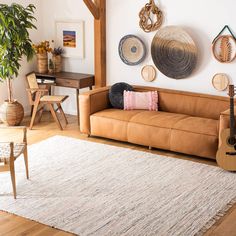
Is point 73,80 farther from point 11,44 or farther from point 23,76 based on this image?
point 23,76

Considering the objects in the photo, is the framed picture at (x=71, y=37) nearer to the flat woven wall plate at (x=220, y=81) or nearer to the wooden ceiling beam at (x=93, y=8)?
the wooden ceiling beam at (x=93, y=8)

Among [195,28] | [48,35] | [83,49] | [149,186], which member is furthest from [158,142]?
[48,35]

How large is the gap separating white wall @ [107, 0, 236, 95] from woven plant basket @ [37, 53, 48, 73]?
1.00 m

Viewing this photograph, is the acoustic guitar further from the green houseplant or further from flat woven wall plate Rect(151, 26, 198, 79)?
the green houseplant

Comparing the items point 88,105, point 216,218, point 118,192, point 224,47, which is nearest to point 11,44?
point 88,105

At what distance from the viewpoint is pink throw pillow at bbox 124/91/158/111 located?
566cm

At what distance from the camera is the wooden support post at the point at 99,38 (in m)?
6.09

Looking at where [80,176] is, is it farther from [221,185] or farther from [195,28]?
[195,28]

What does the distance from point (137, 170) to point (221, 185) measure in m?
0.86

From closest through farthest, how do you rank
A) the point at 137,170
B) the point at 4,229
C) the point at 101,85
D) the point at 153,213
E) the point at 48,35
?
the point at 4,229, the point at 153,213, the point at 137,170, the point at 101,85, the point at 48,35

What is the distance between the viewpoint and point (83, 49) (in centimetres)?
659

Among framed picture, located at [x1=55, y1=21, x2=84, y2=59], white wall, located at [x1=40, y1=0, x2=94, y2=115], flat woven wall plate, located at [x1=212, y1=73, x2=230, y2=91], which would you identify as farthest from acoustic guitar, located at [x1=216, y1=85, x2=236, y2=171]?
framed picture, located at [x1=55, y1=21, x2=84, y2=59]

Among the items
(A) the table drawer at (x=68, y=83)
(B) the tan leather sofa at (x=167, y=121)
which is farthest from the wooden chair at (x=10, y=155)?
(A) the table drawer at (x=68, y=83)

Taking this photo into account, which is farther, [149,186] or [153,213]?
[149,186]
